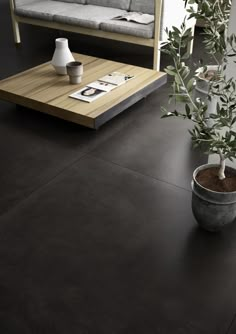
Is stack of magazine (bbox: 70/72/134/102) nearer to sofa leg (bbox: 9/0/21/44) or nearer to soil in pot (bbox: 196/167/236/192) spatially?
soil in pot (bbox: 196/167/236/192)

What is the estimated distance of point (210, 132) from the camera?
1907mm

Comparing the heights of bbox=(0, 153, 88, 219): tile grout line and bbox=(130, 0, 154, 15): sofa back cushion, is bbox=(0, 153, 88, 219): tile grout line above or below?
below

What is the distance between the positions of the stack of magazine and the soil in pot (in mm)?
1319

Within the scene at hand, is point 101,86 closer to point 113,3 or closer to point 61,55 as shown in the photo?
point 61,55

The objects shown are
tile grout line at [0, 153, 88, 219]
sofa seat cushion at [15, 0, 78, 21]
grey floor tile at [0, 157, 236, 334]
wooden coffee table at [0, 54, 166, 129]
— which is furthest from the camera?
sofa seat cushion at [15, 0, 78, 21]

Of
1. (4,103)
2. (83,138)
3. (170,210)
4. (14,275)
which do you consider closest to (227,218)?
(170,210)

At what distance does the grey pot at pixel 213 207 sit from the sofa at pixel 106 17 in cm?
226

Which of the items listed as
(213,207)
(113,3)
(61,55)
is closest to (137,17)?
(113,3)

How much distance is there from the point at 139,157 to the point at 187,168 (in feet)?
1.14

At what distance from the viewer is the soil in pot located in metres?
2.03

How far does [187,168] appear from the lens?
268cm

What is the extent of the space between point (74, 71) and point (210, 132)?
1.73 metres

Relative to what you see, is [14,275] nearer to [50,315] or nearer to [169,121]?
[50,315]

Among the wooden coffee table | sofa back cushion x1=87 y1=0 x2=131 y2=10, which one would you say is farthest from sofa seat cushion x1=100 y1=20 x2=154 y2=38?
sofa back cushion x1=87 y1=0 x2=131 y2=10
